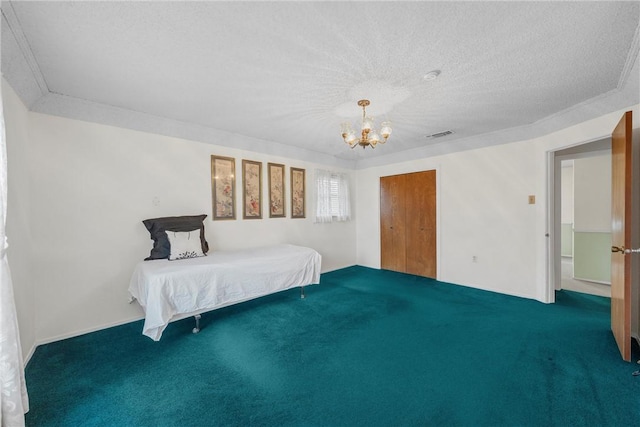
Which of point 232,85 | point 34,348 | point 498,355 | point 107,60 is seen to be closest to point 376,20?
point 232,85

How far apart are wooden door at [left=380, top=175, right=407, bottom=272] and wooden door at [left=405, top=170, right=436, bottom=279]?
12cm

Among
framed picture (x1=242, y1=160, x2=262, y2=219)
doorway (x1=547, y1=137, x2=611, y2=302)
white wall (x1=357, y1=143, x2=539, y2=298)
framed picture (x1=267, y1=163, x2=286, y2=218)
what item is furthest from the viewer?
framed picture (x1=267, y1=163, x2=286, y2=218)

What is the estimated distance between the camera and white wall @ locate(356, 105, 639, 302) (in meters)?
3.49

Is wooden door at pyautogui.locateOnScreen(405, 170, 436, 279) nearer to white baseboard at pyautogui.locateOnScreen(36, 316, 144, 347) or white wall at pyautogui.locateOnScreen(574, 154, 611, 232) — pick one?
white wall at pyautogui.locateOnScreen(574, 154, 611, 232)

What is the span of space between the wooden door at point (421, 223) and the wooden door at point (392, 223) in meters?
0.12

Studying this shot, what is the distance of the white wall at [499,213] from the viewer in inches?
137

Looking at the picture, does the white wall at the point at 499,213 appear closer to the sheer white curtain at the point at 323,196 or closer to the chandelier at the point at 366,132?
the sheer white curtain at the point at 323,196

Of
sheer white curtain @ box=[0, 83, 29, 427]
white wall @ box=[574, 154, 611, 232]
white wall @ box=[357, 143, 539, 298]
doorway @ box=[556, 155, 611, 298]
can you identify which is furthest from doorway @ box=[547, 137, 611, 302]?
sheer white curtain @ box=[0, 83, 29, 427]

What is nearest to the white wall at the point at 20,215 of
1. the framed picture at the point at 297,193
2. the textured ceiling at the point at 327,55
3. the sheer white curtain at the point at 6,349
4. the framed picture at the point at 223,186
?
the textured ceiling at the point at 327,55

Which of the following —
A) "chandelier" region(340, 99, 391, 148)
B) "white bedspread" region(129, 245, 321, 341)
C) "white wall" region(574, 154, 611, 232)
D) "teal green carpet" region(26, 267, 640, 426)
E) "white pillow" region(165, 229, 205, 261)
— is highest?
"chandelier" region(340, 99, 391, 148)

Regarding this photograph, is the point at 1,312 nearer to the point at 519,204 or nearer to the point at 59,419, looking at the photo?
the point at 59,419

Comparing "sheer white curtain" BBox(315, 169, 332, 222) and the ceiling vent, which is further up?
the ceiling vent

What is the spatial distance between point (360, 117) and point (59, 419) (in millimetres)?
3646

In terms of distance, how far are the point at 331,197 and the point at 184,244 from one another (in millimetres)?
3074
